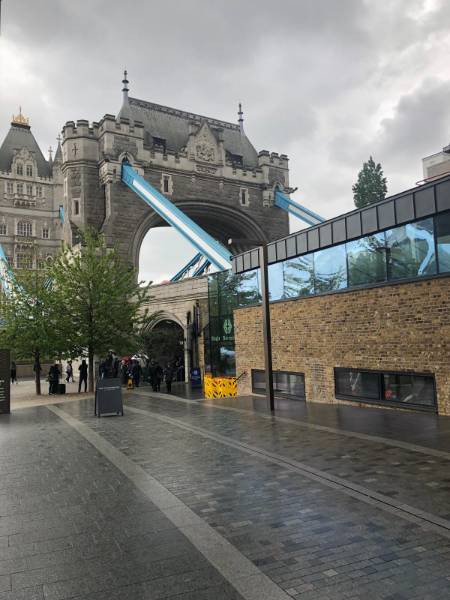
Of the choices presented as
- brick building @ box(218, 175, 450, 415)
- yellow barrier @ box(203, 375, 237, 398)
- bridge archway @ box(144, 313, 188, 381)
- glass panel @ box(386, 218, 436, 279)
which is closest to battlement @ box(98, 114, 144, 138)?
bridge archway @ box(144, 313, 188, 381)

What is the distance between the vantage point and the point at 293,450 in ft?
28.3

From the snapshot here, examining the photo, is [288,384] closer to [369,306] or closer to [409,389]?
[369,306]

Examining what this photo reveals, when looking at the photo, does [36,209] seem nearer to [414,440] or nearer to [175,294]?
[175,294]

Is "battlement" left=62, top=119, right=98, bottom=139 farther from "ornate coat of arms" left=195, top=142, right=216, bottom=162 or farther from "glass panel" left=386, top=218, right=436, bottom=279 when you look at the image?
"glass panel" left=386, top=218, right=436, bottom=279

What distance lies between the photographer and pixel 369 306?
1397 centimetres

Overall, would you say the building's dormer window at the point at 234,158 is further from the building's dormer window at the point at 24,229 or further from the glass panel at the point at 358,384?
the building's dormer window at the point at 24,229

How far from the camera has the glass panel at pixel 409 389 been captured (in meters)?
12.3

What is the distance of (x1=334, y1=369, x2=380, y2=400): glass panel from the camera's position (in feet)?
45.6

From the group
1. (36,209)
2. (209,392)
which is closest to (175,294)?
(209,392)

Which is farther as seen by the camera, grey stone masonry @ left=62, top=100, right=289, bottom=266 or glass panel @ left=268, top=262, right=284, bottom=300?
grey stone masonry @ left=62, top=100, right=289, bottom=266

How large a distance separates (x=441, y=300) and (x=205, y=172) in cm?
3762

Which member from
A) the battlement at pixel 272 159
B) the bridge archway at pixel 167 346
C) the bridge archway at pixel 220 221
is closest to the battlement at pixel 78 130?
the bridge archway at pixel 220 221

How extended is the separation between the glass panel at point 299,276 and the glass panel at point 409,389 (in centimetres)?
438

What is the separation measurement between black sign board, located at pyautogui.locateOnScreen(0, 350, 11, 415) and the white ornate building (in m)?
61.9
